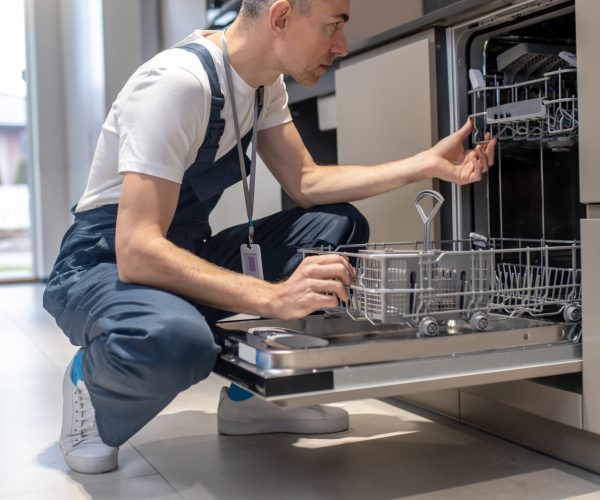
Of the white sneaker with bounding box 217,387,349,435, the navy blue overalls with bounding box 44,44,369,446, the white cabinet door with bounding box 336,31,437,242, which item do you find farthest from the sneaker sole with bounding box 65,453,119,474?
the white cabinet door with bounding box 336,31,437,242

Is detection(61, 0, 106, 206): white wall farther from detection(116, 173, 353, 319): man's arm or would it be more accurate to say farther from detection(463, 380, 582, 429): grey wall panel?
detection(463, 380, 582, 429): grey wall panel

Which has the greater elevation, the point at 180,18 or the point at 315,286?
the point at 180,18

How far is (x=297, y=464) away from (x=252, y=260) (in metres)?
0.39

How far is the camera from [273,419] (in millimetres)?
1665

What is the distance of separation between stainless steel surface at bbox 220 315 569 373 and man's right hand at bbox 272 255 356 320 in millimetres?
67

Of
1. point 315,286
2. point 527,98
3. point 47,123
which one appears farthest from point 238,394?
point 47,123

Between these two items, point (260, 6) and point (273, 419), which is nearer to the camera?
point (260, 6)

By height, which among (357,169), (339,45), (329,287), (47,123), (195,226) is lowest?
(329,287)

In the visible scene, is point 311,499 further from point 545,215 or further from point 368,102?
point 368,102

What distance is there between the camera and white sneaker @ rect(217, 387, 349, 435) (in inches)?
65.3

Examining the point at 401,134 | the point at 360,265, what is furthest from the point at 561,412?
the point at 401,134

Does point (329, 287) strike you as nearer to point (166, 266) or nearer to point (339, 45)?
point (166, 266)

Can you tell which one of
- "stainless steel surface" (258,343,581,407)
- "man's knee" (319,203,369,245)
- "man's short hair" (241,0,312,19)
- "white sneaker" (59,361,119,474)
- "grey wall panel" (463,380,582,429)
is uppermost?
"man's short hair" (241,0,312,19)

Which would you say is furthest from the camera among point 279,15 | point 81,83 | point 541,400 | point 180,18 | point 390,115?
point 81,83
